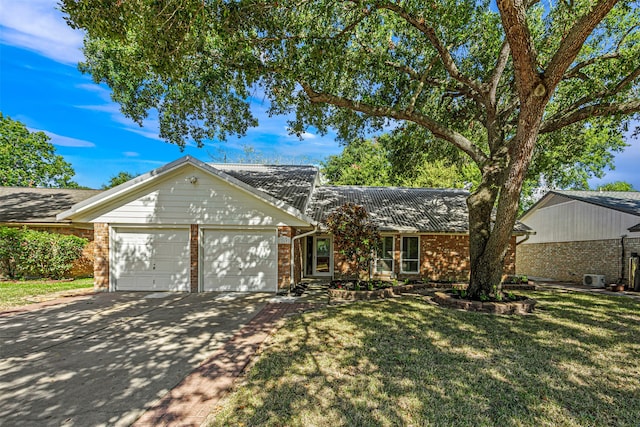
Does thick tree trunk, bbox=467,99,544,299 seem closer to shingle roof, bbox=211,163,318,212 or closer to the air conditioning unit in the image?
shingle roof, bbox=211,163,318,212

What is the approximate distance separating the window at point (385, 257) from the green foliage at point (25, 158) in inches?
1183

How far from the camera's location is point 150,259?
35.3ft

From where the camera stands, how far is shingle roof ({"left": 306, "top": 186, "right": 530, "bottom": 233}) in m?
Result: 13.7

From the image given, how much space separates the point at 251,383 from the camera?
405 centimetres

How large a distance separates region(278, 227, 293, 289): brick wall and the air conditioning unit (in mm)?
14634

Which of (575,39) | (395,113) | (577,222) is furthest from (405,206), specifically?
(575,39)

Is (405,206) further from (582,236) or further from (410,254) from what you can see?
(582,236)

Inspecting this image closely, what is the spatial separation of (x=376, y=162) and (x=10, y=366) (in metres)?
29.5

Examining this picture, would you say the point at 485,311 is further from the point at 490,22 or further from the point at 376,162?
the point at 376,162

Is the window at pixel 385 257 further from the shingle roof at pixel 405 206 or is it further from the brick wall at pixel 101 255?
the brick wall at pixel 101 255

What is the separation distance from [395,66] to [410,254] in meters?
8.17

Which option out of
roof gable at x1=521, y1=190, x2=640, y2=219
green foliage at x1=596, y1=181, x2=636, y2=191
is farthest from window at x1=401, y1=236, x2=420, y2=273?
green foliage at x1=596, y1=181, x2=636, y2=191

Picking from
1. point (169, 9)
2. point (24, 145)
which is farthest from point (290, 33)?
point (24, 145)

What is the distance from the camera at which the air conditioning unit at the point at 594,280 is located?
14328mm
